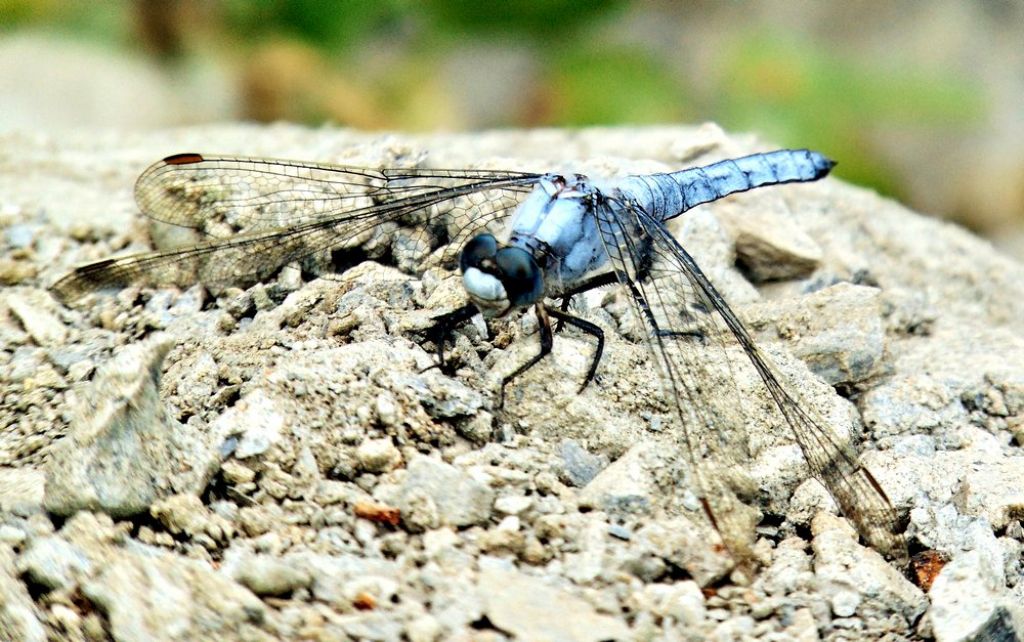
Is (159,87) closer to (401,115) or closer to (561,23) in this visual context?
(401,115)

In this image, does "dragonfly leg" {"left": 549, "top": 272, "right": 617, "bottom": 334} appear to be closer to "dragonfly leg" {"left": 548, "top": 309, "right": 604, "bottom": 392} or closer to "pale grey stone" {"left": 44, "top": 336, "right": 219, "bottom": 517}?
"dragonfly leg" {"left": 548, "top": 309, "right": 604, "bottom": 392}

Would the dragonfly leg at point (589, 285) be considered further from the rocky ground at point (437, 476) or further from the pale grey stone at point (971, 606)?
the pale grey stone at point (971, 606)

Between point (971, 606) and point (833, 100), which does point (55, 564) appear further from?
point (833, 100)

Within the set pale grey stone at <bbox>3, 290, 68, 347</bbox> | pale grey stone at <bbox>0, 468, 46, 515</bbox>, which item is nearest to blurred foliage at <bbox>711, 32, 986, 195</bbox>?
pale grey stone at <bbox>3, 290, 68, 347</bbox>

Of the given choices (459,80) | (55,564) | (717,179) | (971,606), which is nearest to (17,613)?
(55,564)

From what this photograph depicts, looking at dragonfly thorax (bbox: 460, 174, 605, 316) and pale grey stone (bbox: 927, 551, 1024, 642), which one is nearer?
pale grey stone (bbox: 927, 551, 1024, 642)
